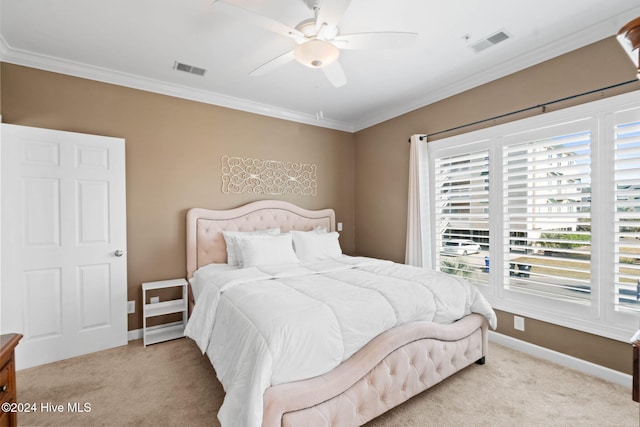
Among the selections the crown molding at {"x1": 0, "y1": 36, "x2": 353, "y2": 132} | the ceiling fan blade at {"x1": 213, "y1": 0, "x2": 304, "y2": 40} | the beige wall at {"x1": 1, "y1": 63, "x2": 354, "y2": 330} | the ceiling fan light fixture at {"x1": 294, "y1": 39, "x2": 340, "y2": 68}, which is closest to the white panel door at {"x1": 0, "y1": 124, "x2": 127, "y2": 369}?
the beige wall at {"x1": 1, "y1": 63, "x2": 354, "y2": 330}

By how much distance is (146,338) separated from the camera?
3.09 meters

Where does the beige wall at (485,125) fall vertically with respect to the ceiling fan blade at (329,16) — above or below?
below

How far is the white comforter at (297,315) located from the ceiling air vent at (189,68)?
212cm

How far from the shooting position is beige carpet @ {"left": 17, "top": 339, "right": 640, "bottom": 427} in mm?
1918

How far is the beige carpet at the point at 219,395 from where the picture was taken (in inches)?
75.5

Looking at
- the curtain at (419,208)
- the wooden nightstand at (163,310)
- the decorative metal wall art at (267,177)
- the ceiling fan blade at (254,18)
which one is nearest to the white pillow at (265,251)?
the wooden nightstand at (163,310)

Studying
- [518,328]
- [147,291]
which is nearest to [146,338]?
[147,291]

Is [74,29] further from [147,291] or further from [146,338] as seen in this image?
[146,338]

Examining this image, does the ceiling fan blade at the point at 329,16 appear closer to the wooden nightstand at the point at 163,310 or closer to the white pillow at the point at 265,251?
the white pillow at the point at 265,251

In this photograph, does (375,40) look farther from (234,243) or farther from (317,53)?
(234,243)

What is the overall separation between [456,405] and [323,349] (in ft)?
3.85

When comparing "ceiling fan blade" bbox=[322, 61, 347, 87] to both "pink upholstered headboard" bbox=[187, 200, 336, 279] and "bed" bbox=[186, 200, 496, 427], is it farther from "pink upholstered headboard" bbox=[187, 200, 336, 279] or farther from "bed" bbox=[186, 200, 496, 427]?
"pink upholstered headboard" bbox=[187, 200, 336, 279]

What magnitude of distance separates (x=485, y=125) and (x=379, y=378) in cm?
274

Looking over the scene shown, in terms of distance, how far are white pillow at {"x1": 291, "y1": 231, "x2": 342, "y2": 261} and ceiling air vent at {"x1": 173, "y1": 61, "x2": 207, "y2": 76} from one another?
2087 millimetres
